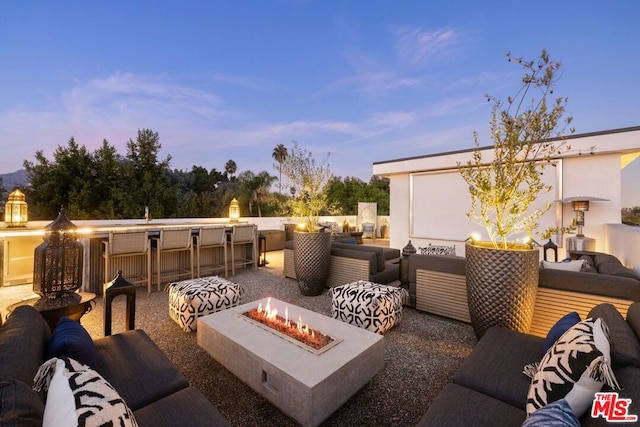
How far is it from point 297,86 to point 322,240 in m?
7.48

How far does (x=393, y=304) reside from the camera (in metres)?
3.03

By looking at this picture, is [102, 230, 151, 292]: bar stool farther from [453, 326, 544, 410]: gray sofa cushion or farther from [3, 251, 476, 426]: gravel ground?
[453, 326, 544, 410]: gray sofa cushion

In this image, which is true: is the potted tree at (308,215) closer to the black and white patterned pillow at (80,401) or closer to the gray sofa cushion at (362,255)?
the gray sofa cushion at (362,255)

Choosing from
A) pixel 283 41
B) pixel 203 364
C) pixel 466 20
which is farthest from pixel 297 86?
pixel 203 364

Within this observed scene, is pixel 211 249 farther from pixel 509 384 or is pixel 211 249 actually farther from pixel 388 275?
pixel 509 384

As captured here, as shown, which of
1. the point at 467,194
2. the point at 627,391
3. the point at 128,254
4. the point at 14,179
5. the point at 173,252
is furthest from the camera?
the point at 14,179

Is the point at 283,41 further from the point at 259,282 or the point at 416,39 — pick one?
the point at 259,282

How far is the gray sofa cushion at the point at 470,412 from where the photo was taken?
1.15m

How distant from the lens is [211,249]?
19.2 feet

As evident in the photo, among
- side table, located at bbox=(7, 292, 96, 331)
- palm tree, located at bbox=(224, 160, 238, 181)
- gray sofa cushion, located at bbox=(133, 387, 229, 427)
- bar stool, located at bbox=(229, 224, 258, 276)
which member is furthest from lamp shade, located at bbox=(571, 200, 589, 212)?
palm tree, located at bbox=(224, 160, 238, 181)

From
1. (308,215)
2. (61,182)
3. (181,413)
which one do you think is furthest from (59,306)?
(61,182)

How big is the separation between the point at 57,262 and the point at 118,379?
117 cm

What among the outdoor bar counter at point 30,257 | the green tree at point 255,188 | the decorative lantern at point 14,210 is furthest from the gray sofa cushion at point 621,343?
the green tree at point 255,188

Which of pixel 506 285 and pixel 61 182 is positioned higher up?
pixel 61 182
